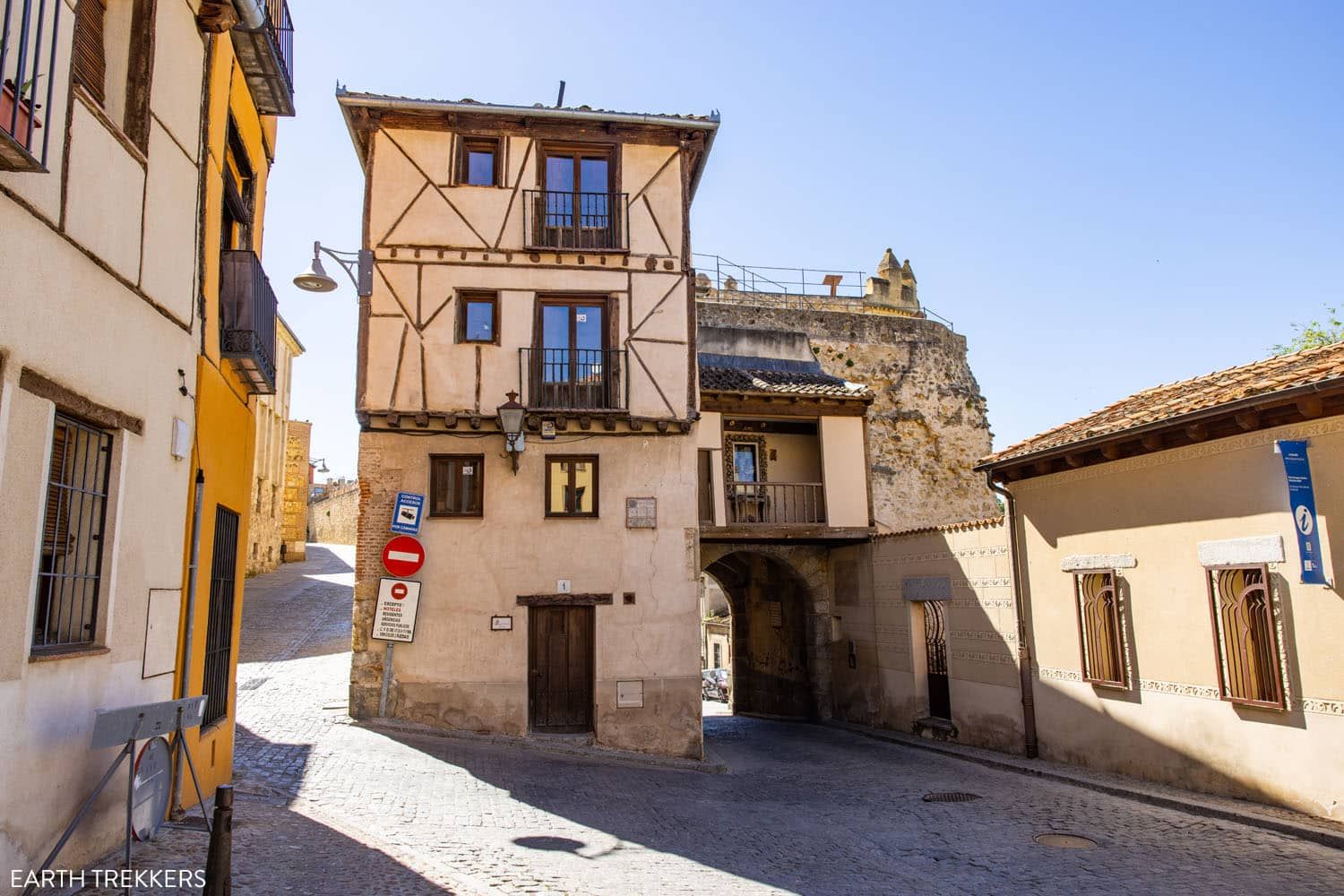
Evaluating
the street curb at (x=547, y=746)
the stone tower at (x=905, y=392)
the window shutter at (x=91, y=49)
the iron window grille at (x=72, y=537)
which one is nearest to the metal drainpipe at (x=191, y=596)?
the iron window grille at (x=72, y=537)

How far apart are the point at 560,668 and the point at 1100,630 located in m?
7.56

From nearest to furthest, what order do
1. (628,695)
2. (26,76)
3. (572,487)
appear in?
(26,76)
(628,695)
(572,487)

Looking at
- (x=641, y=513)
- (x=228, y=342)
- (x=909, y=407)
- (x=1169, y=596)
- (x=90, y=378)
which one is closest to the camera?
(x=90, y=378)

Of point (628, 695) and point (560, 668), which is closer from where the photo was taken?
point (628, 695)

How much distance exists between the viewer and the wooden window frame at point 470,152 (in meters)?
15.1

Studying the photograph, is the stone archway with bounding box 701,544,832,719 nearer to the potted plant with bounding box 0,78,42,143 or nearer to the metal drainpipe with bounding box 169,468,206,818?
the metal drainpipe with bounding box 169,468,206,818

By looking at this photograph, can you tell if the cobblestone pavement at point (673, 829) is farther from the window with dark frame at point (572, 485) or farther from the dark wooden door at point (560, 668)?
the window with dark frame at point (572, 485)

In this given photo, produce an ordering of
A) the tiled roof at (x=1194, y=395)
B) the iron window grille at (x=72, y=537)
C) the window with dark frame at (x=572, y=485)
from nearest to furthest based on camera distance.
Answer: the iron window grille at (x=72, y=537) < the tiled roof at (x=1194, y=395) < the window with dark frame at (x=572, y=485)

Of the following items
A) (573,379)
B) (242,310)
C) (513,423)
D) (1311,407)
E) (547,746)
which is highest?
(573,379)

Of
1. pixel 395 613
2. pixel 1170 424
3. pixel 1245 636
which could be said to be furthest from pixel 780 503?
pixel 1245 636

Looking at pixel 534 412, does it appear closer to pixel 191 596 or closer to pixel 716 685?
pixel 191 596

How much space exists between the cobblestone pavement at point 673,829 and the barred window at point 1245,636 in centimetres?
150

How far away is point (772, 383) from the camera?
19469 mm

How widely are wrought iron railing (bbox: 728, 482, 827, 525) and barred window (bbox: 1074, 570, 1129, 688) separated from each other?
22.4 feet
